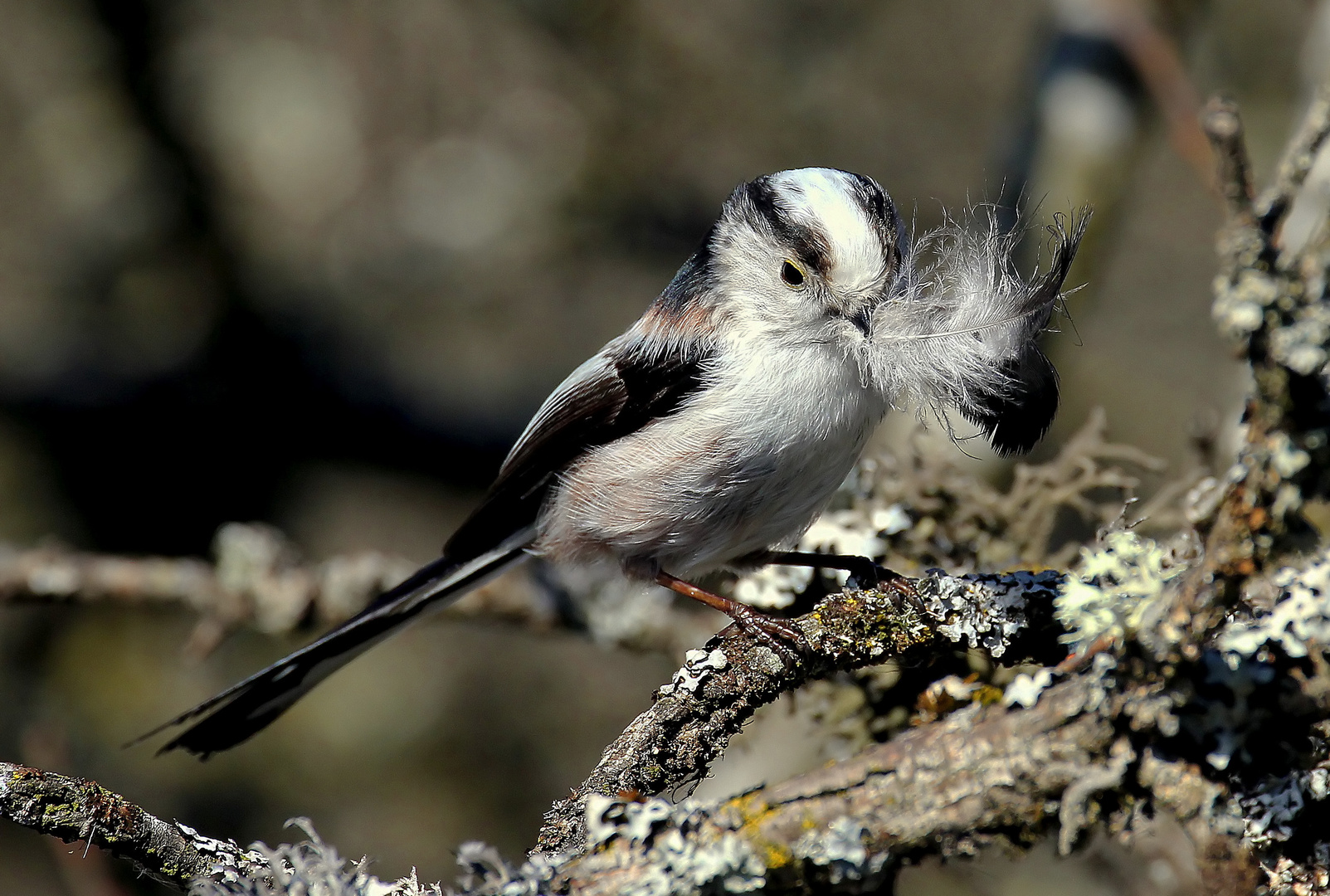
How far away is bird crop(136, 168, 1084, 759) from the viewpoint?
1.99 metres

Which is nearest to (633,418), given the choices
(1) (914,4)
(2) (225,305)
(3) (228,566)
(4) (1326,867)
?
(3) (228,566)

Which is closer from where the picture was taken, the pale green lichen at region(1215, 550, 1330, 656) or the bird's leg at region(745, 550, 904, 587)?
the pale green lichen at region(1215, 550, 1330, 656)

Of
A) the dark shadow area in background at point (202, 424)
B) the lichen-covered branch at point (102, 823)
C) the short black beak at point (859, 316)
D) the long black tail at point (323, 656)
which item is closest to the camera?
the lichen-covered branch at point (102, 823)

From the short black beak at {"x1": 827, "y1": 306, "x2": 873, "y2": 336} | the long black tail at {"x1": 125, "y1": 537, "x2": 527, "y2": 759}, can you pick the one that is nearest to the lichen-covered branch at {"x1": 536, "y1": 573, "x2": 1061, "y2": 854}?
the short black beak at {"x1": 827, "y1": 306, "x2": 873, "y2": 336}

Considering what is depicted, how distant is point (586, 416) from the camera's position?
2.39 meters

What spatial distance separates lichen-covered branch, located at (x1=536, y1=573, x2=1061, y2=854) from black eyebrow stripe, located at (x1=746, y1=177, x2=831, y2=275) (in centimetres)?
80

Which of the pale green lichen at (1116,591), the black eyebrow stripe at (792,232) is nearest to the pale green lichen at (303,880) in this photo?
the pale green lichen at (1116,591)

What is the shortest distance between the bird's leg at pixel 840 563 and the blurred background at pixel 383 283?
2.80m

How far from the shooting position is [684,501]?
213 cm

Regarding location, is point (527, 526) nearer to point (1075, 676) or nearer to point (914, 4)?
point (1075, 676)

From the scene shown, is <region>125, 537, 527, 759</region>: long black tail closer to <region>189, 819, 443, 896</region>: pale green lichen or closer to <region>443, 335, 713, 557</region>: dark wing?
<region>443, 335, 713, 557</region>: dark wing

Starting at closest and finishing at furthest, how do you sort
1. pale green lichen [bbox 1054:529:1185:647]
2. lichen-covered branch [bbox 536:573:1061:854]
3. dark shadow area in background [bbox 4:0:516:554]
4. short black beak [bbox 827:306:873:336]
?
pale green lichen [bbox 1054:529:1185:647], lichen-covered branch [bbox 536:573:1061:854], short black beak [bbox 827:306:873:336], dark shadow area in background [bbox 4:0:516:554]

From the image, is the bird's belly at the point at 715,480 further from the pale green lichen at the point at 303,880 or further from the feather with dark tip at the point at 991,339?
the pale green lichen at the point at 303,880

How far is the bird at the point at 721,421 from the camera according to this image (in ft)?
6.52
